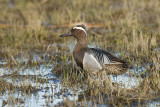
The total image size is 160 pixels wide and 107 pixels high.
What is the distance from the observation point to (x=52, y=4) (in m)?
13.6

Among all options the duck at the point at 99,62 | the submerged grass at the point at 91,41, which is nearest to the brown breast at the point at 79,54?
the duck at the point at 99,62

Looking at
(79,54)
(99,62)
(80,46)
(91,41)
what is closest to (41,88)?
(79,54)

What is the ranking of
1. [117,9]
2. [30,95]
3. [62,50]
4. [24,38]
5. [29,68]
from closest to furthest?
[30,95] → [29,68] → [62,50] → [24,38] → [117,9]

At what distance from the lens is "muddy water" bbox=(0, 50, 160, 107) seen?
16.7ft

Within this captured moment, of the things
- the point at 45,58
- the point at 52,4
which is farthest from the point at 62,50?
the point at 52,4

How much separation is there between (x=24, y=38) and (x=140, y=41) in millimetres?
3252

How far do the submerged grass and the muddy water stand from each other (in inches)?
4.2

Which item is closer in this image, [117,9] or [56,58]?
[56,58]

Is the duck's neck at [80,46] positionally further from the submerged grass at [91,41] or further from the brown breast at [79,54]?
the submerged grass at [91,41]

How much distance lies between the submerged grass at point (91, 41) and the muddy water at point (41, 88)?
0.11m

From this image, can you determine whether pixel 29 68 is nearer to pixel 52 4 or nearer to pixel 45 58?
pixel 45 58

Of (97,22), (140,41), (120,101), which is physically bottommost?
(120,101)

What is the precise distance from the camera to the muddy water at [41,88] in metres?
5.09

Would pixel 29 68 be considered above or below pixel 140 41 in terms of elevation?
below
